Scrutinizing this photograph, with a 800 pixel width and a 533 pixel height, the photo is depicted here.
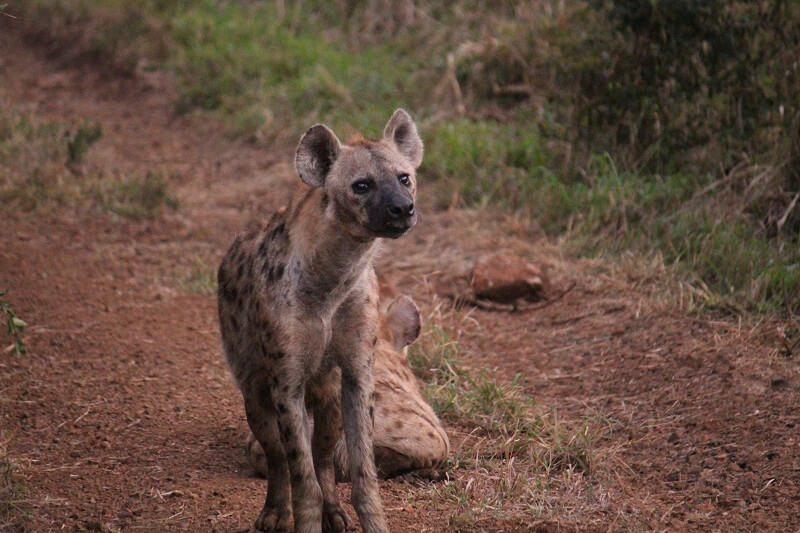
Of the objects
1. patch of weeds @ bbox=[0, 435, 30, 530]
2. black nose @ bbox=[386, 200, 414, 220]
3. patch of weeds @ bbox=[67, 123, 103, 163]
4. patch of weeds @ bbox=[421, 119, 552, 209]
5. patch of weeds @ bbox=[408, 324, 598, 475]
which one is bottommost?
patch of weeds @ bbox=[408, 324, 598, 475]

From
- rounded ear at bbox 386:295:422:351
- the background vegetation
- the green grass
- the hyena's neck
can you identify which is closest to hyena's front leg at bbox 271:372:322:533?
the hyena's neck

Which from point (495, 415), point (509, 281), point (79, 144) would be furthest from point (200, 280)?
point (495, 415)

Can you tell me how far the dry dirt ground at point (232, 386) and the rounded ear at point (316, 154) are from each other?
3.56 feet

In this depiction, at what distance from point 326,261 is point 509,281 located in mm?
2183

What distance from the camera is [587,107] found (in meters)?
6.09

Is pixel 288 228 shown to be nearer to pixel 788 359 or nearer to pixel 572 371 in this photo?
pixel 572 371

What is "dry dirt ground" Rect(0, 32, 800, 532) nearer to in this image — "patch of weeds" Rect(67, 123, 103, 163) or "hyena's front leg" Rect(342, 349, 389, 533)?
"hyena's front leg" Rect(342, 349, 389, 533)

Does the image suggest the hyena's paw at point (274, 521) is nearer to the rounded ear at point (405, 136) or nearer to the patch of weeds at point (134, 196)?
the rounded ear at point (405, 136)

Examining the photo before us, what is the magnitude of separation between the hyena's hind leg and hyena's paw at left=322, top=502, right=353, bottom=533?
0.14 meters

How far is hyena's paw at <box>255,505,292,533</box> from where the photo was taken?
3.25m

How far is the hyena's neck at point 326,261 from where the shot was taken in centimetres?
324

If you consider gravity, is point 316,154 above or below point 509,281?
above

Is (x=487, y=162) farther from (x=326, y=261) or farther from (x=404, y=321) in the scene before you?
(x=326, y=261)

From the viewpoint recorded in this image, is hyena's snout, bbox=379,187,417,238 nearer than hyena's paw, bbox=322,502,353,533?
Yes
